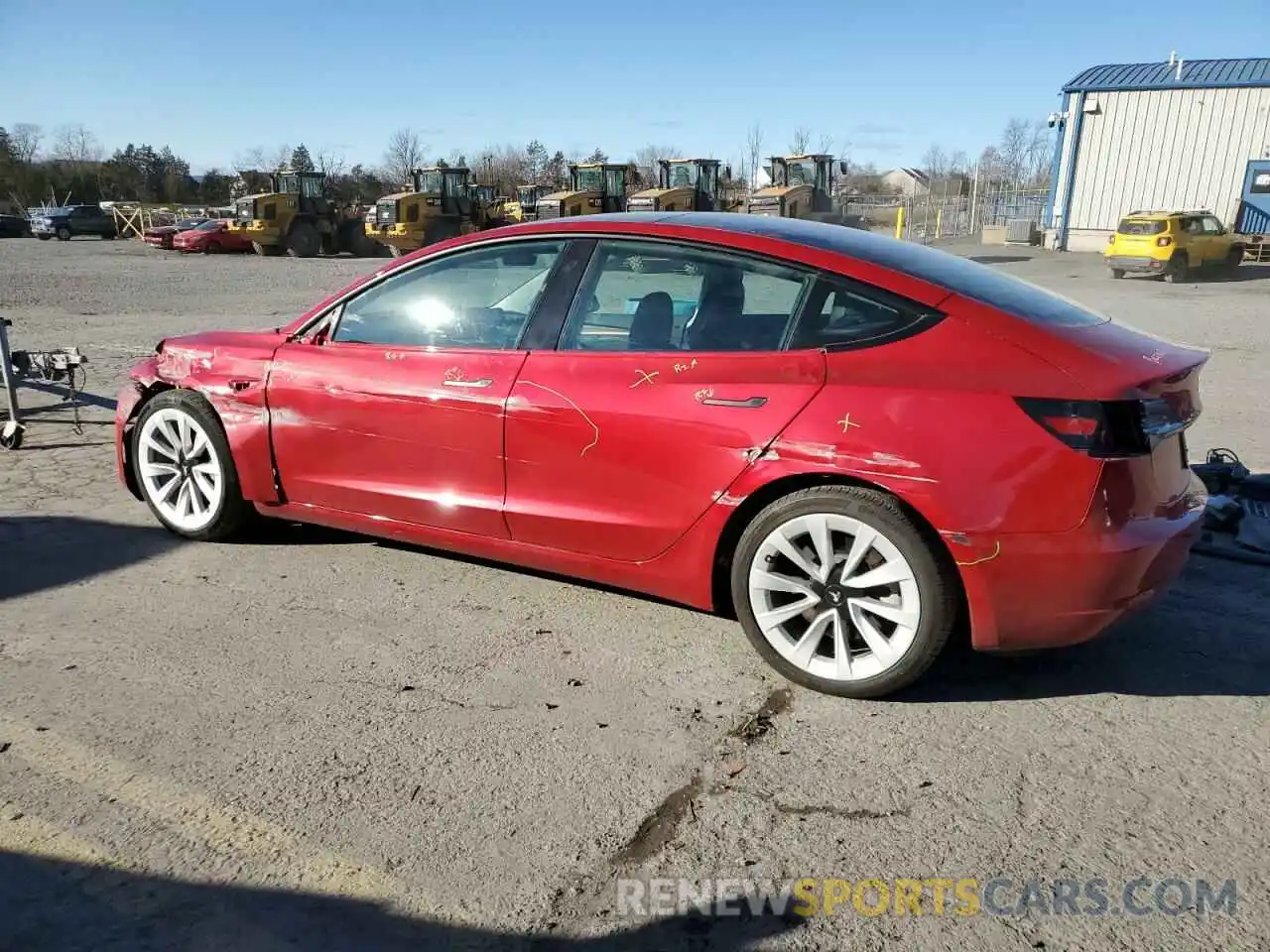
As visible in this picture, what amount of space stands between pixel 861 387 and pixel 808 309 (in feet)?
1.23

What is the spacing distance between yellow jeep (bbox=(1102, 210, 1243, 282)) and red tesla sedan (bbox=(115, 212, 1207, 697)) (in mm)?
22266

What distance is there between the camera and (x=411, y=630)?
3654 millimetres

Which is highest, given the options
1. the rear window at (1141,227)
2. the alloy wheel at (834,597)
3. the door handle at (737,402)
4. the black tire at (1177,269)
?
the rear window at (1141,227)

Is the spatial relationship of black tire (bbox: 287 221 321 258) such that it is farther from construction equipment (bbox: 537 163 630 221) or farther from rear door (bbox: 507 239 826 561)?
rear door (bbox: 507 239 826 561)

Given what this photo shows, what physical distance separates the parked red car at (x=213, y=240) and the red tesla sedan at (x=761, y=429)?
32.8 metres

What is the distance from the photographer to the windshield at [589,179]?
33322mm

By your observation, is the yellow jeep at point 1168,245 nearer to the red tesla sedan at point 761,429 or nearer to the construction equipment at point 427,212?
the construction equipment at point 427,212

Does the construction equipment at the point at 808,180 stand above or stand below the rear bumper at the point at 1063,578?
above

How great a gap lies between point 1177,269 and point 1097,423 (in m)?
24.2

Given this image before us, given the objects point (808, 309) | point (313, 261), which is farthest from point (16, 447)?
point (313, 261)

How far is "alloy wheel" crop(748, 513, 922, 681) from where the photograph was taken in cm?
305

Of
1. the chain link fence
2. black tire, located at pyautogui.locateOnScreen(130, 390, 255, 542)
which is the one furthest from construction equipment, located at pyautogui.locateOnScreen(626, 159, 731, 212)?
black tire, located at pyautogui.locateOnScreen(130, 390, 255, 542)

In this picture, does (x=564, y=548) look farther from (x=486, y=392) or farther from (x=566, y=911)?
(x=566, y=911)

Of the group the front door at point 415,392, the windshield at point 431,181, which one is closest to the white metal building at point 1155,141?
the windshield at point 431,181
